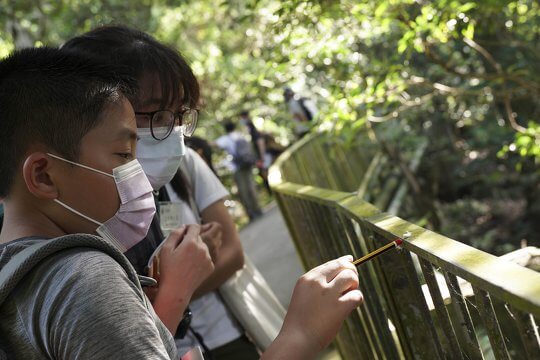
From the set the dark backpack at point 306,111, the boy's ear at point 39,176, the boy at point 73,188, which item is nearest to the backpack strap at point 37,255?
the boy at point 73,188

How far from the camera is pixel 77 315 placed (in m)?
1.18

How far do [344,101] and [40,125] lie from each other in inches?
126

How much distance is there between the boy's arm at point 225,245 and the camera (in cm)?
280

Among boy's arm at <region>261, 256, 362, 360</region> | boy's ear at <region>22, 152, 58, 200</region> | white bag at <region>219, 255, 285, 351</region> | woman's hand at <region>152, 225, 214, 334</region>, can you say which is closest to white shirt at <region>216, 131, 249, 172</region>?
white bag at <region>219, 255, 285, 351</region>

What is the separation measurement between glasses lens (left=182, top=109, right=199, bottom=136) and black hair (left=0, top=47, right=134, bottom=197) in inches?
34.5

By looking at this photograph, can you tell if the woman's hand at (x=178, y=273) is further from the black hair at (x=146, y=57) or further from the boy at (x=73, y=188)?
the black hair at (x=146, y=57)

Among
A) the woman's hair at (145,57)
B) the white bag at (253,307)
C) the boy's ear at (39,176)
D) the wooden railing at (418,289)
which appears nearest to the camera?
the wooden railing at (418,289)

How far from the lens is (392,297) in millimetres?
2312

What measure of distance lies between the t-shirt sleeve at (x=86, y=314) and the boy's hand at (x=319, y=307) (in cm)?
39

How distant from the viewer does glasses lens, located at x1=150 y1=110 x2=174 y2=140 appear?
2.46m

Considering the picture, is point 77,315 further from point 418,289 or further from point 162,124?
point 162,124

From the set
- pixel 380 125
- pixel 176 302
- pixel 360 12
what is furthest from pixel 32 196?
pixel 380 125

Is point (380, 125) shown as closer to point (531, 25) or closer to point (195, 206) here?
point (531, 25)

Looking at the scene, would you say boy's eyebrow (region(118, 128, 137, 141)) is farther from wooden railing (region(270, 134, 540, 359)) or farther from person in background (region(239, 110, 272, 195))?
person in background (region(239, 110, 272, 195))
